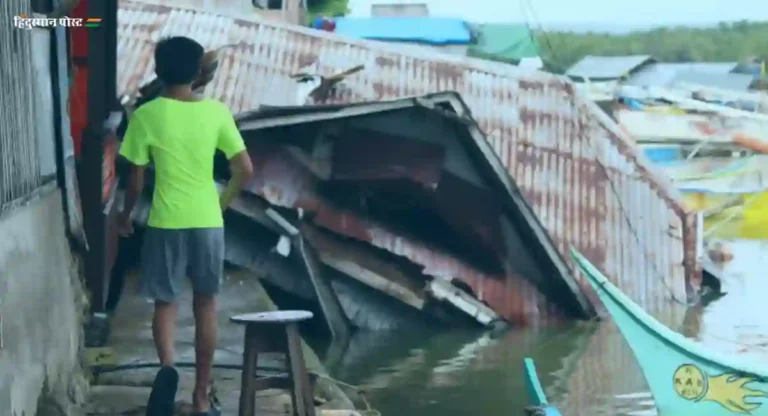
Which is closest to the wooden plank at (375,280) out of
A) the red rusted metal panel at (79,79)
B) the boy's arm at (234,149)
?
the red rusted metal panel at (79,79)

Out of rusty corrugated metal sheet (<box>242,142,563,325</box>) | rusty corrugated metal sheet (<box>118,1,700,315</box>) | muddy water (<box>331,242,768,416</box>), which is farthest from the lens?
rusty corrugated metal sheet (<box>118,1,700,315</box>)

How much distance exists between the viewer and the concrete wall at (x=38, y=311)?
15.0ft

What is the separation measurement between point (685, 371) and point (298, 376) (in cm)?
285

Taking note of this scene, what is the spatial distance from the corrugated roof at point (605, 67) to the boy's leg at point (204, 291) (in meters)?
39.4

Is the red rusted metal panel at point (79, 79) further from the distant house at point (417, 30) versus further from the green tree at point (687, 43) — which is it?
the green tree at point (687, 43)

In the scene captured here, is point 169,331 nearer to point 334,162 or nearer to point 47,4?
point 47,4

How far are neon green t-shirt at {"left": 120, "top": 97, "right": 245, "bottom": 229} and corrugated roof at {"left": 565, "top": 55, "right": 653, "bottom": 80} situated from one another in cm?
3942

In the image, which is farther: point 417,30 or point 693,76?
point 693,76

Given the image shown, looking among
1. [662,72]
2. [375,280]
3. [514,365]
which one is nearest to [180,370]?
[514,365]

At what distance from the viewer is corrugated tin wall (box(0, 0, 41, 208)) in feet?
16.1

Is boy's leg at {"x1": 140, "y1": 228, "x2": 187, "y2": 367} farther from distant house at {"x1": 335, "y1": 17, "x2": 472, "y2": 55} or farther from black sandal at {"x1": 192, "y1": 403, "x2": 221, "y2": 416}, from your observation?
distant house at {"x1": 335, "y1": 17, "x2": 472, "y2": 55}

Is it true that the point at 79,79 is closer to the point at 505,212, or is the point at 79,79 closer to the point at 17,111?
the point at 17,111

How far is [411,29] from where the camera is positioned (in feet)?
121
